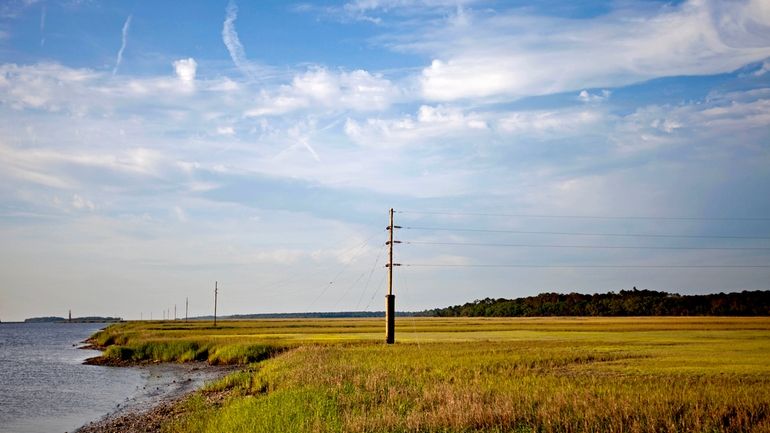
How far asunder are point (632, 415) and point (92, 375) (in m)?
43.4

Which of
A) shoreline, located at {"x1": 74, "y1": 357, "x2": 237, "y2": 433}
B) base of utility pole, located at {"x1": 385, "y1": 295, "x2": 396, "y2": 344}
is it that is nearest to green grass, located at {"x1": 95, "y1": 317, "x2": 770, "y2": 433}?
shoreline, located at {"x1": 74, "y1": 357, "x2": 237, "y2": 433}

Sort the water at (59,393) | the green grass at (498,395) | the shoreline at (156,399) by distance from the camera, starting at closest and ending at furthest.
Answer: the green grass at (498,395) → the shoreline at (156,399) → the water at (59,393)

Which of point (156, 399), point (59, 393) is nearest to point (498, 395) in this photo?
point (156, 399)

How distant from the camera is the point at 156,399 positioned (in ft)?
108

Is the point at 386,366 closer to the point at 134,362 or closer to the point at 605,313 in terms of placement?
the point at 134,362

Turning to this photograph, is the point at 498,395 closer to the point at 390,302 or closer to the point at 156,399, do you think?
the point at 156,399

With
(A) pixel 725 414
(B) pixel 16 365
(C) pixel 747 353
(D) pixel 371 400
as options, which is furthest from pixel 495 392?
(B) pixel 16 365

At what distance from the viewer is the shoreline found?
2484cm

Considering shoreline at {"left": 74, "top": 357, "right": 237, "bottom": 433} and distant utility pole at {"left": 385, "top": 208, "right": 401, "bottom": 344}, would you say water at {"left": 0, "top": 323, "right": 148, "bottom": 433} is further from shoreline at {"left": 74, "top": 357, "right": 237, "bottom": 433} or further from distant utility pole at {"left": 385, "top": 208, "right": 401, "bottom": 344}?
distant utility pole at {"left": 385, "top": 208, "right": 401, "bottom": 344}

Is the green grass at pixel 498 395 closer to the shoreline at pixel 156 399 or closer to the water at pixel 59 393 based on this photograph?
the shoreline at pixel 156 399

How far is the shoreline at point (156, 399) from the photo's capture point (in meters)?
24.8

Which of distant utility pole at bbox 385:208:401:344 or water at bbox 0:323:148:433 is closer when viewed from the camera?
water at bbox 0:323:148:433

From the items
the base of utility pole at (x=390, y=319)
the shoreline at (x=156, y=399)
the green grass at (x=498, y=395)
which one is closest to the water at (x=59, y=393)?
the shoreline at (x=156, y=399)

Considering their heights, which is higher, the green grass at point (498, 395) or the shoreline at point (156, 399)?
the green grass at point (498, 395)
